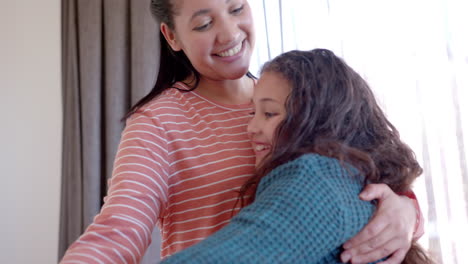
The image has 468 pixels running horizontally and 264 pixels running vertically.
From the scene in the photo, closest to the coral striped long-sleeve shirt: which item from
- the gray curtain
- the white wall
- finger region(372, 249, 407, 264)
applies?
finger region(372, 249, 407, 264)

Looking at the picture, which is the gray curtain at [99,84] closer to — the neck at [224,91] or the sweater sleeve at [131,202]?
the neck at [224,91]

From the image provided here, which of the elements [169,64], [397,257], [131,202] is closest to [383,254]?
[397,257]

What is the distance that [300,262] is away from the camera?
76 centimetres

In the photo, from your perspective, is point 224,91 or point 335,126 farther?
point 224,91

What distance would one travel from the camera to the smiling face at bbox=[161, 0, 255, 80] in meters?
1.20

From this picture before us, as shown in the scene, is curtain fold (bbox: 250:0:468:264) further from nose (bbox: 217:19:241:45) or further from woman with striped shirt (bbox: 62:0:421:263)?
nose (bbox: 217:19:241:45)

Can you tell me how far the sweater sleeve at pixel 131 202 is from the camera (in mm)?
900

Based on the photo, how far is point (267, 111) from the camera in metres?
1.11

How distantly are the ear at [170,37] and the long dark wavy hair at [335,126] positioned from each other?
0.28m

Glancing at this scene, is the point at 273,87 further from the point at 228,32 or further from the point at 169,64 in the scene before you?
the point at 169,64

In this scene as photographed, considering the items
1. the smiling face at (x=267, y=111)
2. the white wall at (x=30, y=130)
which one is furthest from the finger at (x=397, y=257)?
the white wall at (x=30, y=130)

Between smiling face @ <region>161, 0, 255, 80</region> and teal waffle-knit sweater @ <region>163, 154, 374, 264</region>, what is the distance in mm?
457

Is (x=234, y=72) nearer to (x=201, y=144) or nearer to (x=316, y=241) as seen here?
(x=201, y=144)

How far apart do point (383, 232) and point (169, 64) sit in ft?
2.47
